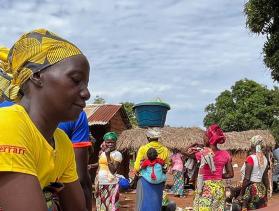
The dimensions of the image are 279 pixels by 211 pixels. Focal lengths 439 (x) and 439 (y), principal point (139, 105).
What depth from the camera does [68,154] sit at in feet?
4.99

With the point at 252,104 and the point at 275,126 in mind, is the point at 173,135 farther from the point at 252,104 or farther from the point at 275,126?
the point at 252,104

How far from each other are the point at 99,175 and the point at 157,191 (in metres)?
0.92

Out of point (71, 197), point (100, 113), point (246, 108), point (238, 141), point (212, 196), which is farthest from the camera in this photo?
point (246, 108)

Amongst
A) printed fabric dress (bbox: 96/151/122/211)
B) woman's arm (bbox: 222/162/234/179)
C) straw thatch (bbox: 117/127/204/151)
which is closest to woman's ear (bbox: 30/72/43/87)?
woman's arm (bbox: 222/162/234/179)

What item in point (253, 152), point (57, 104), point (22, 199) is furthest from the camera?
point (253, 152)

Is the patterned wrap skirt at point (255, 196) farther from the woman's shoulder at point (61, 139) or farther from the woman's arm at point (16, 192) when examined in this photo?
the woman's arm at point (16, 192)

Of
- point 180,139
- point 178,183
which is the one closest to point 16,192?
point 178,183

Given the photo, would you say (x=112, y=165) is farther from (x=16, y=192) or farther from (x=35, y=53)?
(x=16, y=192)

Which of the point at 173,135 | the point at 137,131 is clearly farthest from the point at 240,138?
the point at 137,131

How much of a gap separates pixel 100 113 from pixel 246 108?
2366 cm

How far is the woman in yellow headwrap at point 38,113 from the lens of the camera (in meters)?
1.15

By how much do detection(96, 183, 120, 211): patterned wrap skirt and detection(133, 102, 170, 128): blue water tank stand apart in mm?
2218

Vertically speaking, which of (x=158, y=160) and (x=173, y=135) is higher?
(x=173, y=135)

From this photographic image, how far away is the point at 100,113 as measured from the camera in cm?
1708
